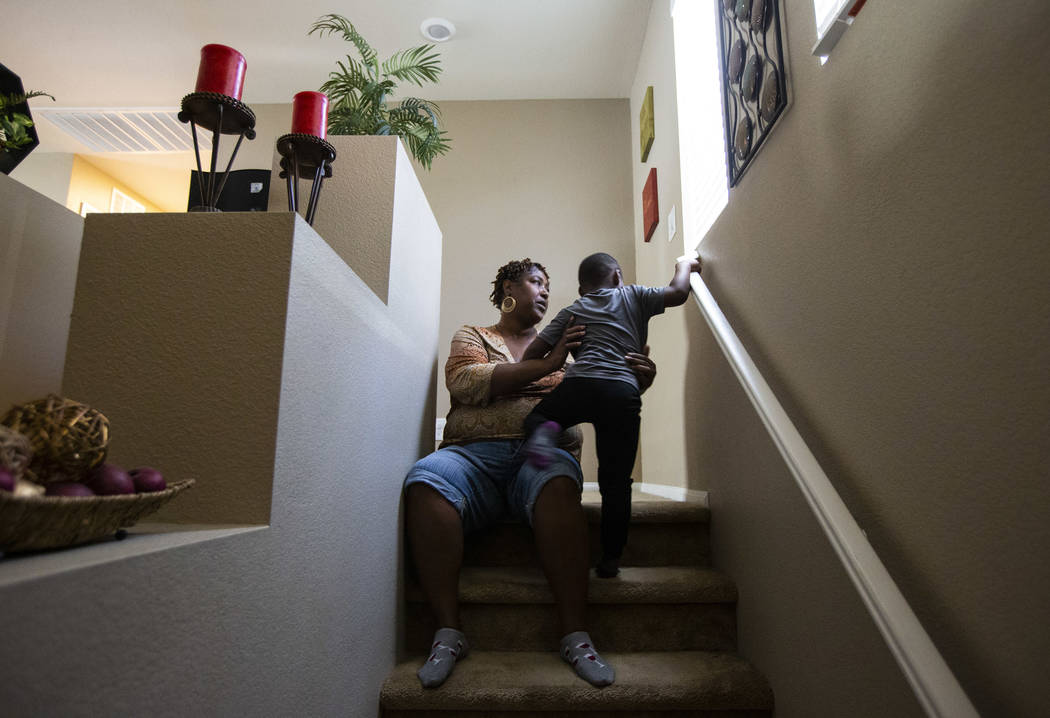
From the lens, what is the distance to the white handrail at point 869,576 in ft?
2.67

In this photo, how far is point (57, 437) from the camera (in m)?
0.65

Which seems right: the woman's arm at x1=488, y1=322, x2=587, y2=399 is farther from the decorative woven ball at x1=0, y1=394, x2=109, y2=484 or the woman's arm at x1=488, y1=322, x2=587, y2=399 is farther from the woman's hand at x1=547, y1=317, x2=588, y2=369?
the decorative woven ball at x1=0, y1=394, x2=109, y2=484

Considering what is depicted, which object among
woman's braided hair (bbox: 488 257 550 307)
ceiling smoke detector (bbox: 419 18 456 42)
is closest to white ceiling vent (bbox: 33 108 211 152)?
ceiling smoke detector (bbox: 419 18 456 42)

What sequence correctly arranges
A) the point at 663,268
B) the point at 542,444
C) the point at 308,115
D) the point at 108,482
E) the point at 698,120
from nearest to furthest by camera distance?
1. the point at 108,482
2. the point at 308,115
3. the point at 542,444
4. the point at 698,120
5. the point at 663,268

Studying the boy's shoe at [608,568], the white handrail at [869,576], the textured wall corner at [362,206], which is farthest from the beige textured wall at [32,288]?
the white handrail at [869,576]

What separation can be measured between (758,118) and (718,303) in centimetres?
56

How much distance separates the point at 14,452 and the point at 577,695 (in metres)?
1.21

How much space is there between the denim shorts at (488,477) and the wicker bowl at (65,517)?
0.99m

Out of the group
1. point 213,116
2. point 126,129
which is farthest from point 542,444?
point 126,129

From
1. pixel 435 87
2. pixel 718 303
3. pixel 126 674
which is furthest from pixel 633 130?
pixel 126 674

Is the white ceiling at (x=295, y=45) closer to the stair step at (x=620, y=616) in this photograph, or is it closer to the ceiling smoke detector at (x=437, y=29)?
the ceiling smoke detector at (x=437, y=29)

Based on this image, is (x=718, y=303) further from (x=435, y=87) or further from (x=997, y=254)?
(x=435, y=87)

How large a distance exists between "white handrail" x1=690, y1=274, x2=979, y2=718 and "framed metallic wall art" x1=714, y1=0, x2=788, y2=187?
2.04 ft

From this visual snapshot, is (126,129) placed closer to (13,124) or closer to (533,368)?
(13,124)
